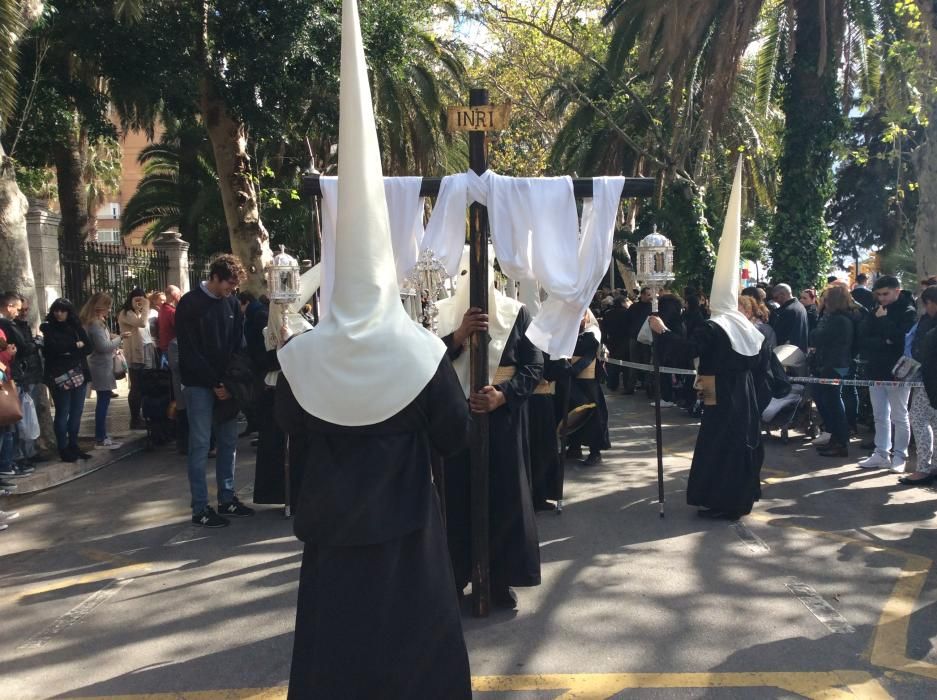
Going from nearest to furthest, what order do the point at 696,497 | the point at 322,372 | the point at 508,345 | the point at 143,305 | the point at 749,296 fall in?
1. the point at 322,372
2. the point at 508,345
3. the point at 696,497
4. the point at 749,296
5. the point at 143,305

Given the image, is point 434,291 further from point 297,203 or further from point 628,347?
point 297,203

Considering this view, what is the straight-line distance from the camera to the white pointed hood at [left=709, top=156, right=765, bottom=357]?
22.6 feet

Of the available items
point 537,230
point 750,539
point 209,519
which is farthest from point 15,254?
point 750,539

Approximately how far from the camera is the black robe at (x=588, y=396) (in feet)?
28.2

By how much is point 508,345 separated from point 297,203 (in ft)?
65.5

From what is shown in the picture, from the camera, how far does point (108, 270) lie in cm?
1550

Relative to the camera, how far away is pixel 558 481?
291 inches

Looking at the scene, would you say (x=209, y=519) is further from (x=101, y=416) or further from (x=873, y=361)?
(x=873, y=361)

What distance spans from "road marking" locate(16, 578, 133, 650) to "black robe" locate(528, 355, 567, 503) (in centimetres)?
330

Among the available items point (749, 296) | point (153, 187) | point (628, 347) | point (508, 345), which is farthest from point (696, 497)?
Answer: point (153, 187)

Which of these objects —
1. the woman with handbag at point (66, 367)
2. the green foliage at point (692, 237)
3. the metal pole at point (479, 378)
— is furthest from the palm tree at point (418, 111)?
the metal pole at point (479, 378)

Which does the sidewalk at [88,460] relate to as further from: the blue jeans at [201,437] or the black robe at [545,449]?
the black robe at [545,449]

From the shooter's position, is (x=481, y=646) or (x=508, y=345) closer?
(x=481, y=646)

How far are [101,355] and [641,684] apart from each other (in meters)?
8.01
